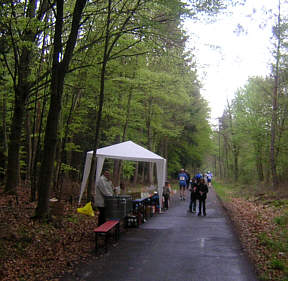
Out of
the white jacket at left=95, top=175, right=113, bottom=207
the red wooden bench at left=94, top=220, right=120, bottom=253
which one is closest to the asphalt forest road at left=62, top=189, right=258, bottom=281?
the red wooden bench at left=94, top=220, right=120, bottom=253

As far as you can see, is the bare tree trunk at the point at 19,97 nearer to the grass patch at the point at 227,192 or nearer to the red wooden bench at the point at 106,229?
the red wooden bench at the point at 106,229

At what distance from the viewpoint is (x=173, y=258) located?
24.0 feet

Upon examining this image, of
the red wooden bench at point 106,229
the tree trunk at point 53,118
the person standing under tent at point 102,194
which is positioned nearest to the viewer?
the red wooden bench at point 106,229

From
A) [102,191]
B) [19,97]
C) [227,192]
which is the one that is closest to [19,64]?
[19,97]

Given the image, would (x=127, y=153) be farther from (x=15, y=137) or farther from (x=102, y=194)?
(x=102, y=194)

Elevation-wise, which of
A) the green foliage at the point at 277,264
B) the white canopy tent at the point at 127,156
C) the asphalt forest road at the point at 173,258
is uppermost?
the white canopy tent at the point at 127,156

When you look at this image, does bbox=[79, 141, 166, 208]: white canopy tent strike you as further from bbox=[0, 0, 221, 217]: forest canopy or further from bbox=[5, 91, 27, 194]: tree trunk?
bbox=[5, 91, 27, 194]: tree trunk

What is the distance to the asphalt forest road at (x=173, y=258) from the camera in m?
6.13

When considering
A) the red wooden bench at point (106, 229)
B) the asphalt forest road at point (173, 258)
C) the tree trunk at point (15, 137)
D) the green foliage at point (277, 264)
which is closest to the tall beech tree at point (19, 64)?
the tree trunk at point (15, 137)

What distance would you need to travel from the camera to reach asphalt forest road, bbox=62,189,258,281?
6.13 metres

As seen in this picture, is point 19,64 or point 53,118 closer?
point 53,118

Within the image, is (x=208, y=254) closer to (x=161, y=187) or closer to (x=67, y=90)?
(x=161, y=187)

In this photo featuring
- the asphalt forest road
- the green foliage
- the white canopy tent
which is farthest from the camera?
the white canopy tent

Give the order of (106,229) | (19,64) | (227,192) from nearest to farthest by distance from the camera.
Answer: (106,229), (19,64), (227,192)
